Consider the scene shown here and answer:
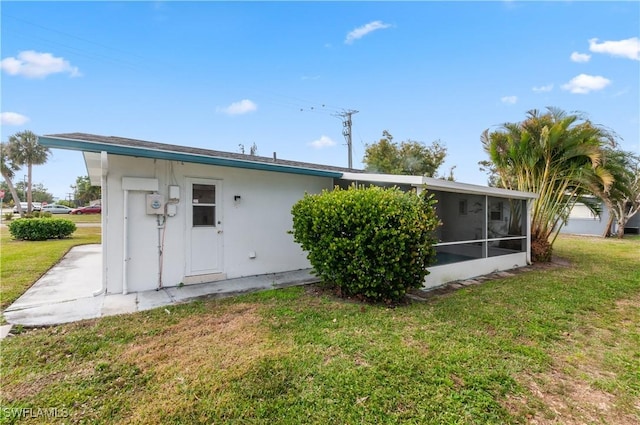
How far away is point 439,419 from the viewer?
231 cm

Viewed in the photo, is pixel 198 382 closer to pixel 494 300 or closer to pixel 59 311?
pixel 59 311

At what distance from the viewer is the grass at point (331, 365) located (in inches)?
94.3

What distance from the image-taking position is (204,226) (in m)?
6.11

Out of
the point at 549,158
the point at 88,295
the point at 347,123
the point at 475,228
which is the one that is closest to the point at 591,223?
the point at 549,158

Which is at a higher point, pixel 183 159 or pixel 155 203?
pixel 183 159

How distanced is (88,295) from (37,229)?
11.1 meters

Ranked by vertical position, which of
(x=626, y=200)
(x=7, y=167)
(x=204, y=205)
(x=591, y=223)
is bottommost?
(x=591, y=223)

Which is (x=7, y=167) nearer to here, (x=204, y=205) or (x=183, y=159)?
(x=204, y=205)

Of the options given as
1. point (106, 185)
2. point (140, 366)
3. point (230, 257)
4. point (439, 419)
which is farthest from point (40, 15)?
point (439, 419)

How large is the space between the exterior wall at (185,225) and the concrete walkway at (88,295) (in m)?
0.33

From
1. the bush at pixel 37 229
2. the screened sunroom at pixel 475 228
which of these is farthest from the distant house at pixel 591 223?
the bush at pixel 37 229

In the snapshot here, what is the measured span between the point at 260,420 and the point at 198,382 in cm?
77

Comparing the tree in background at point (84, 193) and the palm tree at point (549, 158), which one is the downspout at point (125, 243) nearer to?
the palm tree at point (549, 158)

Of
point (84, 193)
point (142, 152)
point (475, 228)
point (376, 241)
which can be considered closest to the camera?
point (376, 241)
